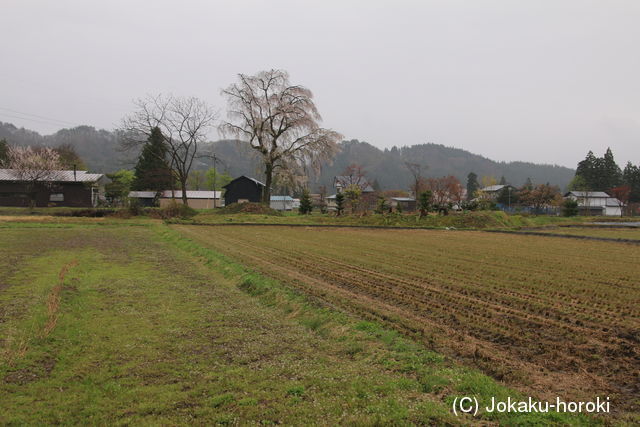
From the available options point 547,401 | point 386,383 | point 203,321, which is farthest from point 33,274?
point 547,401

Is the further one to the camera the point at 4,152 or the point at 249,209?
the point at 4,152

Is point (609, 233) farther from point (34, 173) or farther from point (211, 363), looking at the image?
point (34, 173)

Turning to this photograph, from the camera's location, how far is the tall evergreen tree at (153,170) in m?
60.6

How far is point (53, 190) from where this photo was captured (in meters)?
50.6

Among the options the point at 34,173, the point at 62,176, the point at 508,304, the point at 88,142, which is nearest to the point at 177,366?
the point at 508,304

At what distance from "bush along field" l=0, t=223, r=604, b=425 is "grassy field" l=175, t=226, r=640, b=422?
0.61 metres

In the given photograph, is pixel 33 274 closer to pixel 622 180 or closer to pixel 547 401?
pixel 547 401

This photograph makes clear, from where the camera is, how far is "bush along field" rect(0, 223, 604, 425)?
395 cm

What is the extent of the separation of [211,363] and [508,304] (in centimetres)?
608

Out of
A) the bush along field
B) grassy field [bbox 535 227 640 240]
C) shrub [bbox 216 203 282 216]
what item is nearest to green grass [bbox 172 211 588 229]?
shrub [bbox 216 203 282 216]

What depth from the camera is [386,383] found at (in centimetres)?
461

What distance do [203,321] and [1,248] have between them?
44.8ft

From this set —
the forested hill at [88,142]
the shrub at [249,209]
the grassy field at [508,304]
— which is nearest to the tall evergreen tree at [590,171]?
the shrub at [249,209]

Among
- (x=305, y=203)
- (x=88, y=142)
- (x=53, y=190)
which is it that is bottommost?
(x=305, y=203)
